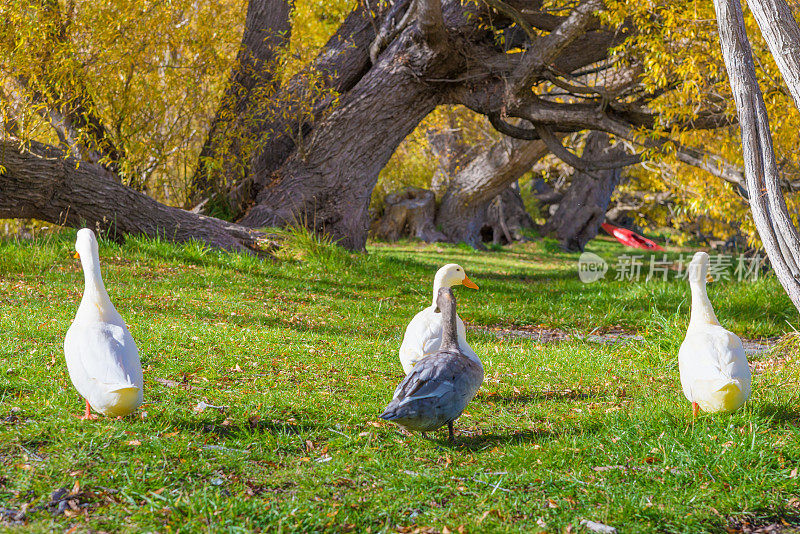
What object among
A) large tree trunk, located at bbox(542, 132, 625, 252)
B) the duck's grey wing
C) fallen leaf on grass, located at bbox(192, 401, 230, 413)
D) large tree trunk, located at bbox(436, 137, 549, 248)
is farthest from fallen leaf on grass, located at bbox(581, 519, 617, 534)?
large tree trunk, located at bbox(542, 132, 625, 252)

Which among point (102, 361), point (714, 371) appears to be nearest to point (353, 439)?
point (102, 361)

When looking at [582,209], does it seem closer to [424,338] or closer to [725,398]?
[424,338]

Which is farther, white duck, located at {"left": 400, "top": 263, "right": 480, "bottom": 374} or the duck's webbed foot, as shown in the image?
white duck, located at {"left": 400, "top": 263, "right": 480, "bottom": 374}

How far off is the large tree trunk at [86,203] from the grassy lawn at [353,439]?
88.2 inches

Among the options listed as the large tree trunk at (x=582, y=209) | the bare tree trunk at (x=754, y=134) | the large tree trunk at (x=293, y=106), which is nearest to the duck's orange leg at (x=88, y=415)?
the bare tree trunk at (x=754, y=134)

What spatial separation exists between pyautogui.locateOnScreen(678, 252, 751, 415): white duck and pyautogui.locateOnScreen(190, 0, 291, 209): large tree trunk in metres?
9.29

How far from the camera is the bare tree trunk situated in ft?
16.4

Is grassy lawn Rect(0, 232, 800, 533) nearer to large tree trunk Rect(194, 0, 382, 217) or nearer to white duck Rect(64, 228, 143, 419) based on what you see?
white duck Rect(64, 228, 143, 419)

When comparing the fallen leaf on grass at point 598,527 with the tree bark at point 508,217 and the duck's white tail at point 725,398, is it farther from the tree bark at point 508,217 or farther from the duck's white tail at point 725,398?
the tree bark at point 508,217

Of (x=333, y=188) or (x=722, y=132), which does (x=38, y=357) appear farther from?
(x=722, y=132)

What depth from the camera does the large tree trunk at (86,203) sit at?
9445mm

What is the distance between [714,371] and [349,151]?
30.1 feet

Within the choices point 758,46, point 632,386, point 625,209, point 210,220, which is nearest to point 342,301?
point 210,220

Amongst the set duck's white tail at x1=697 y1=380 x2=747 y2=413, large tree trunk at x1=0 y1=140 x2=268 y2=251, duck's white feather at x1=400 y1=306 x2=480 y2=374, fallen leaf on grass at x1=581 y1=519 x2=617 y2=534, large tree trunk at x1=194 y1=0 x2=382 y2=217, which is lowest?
fallen leaf on grass at x1=581 y1=519 x2=617 y2=534
